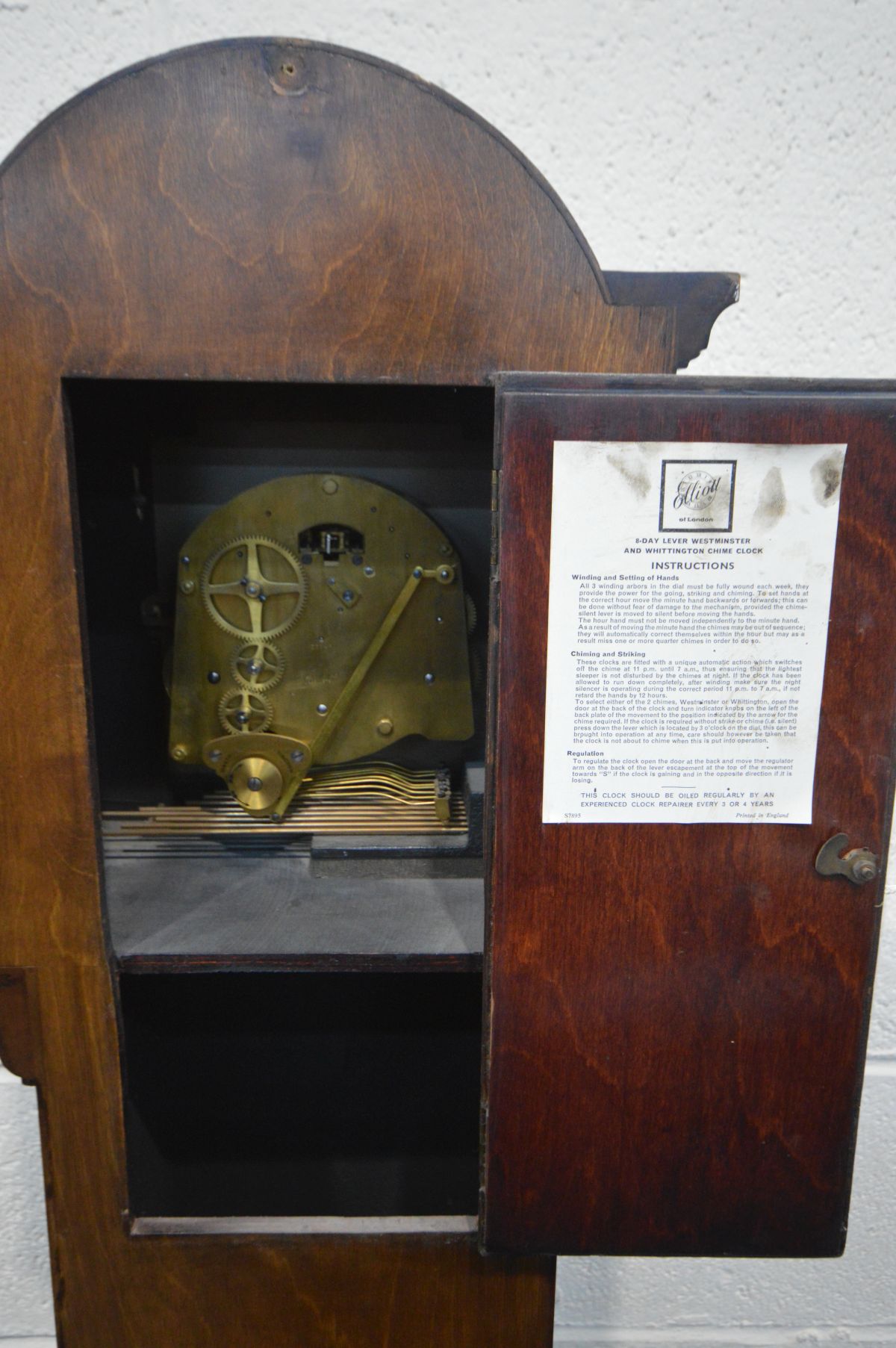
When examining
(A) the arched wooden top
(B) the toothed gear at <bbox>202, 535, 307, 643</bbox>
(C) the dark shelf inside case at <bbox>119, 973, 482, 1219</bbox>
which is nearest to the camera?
(A) the arched wooden top

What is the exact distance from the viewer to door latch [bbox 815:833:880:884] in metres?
0.71

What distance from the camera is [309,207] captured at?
66cm

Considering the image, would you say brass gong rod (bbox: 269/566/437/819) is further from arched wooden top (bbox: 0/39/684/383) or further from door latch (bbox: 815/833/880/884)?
door latch (bbox: 815/833/880/884)

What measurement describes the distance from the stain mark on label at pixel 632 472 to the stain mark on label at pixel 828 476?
0.13 m

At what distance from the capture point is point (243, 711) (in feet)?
3.26

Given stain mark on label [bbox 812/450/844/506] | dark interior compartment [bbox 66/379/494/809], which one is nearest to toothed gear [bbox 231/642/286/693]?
dark interior compartment [bbox 66/379/494/809]

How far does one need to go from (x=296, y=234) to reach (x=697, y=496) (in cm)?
37

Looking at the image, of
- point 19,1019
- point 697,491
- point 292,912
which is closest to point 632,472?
point 697,491

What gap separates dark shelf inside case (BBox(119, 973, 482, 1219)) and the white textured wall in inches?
39.9

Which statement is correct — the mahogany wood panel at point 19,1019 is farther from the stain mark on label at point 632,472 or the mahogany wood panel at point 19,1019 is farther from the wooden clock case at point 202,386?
the stain mark on label at point 632,472

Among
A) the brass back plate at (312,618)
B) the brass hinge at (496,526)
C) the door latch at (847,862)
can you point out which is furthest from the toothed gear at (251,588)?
the door latch at (847,862)

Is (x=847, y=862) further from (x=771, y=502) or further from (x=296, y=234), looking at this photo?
(x=296, y=234)

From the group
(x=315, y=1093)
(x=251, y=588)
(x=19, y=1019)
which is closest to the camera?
(x=19, y=1019)

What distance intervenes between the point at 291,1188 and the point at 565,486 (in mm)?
1100
